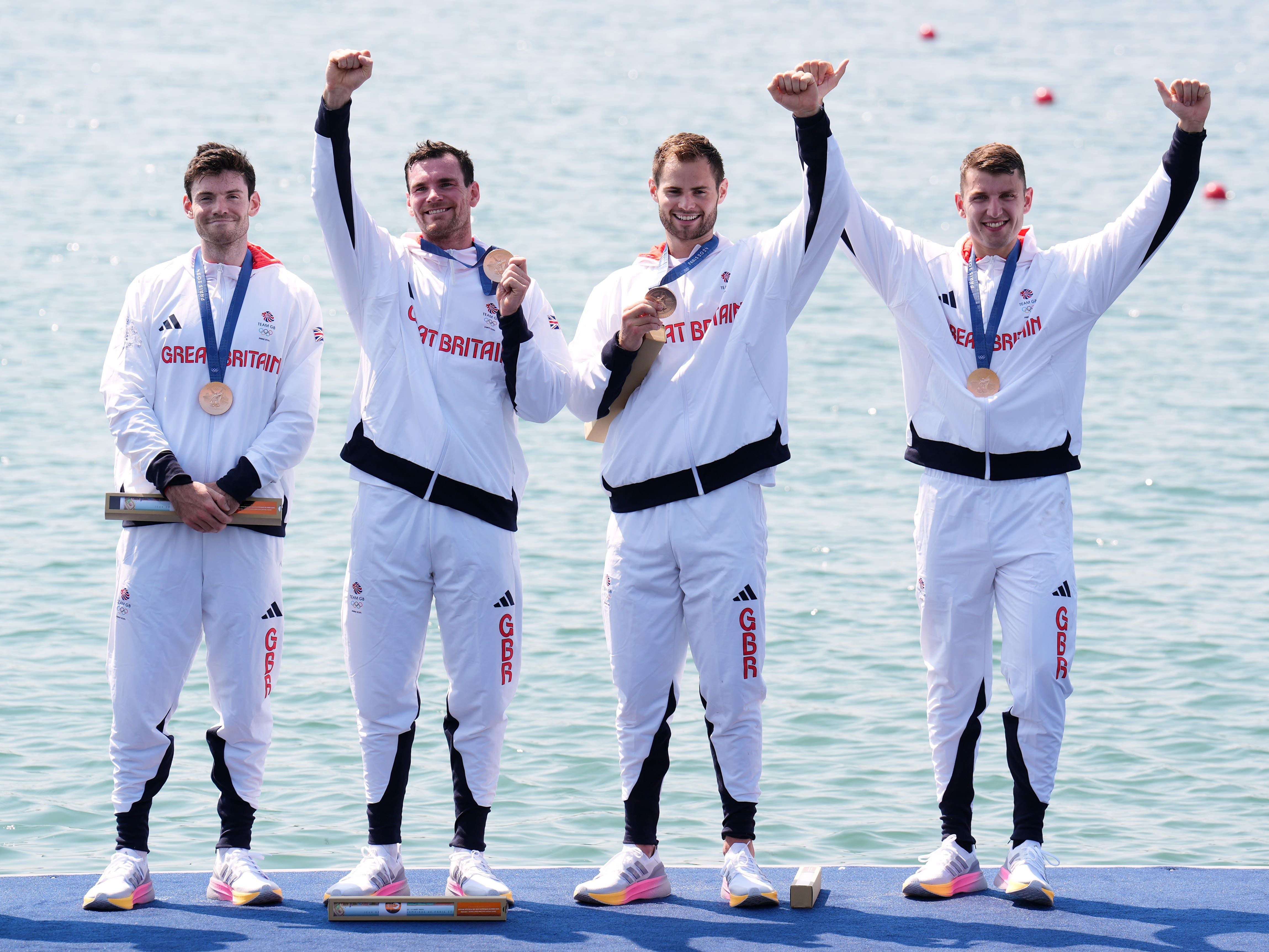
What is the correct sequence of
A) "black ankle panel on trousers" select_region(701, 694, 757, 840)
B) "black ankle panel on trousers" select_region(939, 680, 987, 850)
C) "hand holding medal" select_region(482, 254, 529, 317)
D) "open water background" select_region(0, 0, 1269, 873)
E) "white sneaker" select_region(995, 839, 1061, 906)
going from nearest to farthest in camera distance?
"hand holding medal" select_region(482, 254, 529, 317) < "white sneaker" select_region(995, 839, 1061, 906) < "black ankle panel on trousers" select_region(701, 694, 757, 840) < "black ankle panel on trousers" select_region(939, 680, 987, 850) < "open water background" select_region(0, 0, 1269, 873)

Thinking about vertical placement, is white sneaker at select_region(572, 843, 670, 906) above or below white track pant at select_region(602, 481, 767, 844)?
below

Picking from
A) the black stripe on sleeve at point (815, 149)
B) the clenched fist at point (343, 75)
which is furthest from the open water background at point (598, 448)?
the clenched fist at point (343, 75)

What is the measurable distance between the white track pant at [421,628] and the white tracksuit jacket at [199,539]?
0.28 m

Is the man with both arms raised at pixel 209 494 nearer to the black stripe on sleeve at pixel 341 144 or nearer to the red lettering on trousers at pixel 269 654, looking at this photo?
the red lettering on trousers at pixel 269 654

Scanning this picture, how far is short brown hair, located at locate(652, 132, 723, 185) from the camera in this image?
4770mm

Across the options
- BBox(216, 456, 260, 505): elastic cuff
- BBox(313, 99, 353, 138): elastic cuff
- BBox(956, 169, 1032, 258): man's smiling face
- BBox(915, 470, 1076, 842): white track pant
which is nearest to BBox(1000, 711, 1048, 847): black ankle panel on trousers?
BBox(915, 470, 1076, 842): white track pant

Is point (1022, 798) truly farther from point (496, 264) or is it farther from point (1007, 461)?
point (496, 264)

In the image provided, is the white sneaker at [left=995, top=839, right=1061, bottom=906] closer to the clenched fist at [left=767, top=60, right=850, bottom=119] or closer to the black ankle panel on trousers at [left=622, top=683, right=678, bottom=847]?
the black ankle panel on trousers at [left=622, top=683, right=678, bottom=847]

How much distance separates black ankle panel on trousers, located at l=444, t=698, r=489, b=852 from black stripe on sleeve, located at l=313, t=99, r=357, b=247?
56.0 inches

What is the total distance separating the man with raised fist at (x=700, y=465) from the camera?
475cm

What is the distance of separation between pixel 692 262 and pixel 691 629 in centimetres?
105

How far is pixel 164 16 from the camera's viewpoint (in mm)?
32906

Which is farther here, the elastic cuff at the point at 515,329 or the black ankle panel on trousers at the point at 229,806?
the black ankle panel on trousers at the point at 229,806

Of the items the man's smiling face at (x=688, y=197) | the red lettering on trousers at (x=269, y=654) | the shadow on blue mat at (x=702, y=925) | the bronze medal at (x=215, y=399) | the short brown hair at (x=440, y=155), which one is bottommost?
the shadow on blue mat at (x=702, y=925)
